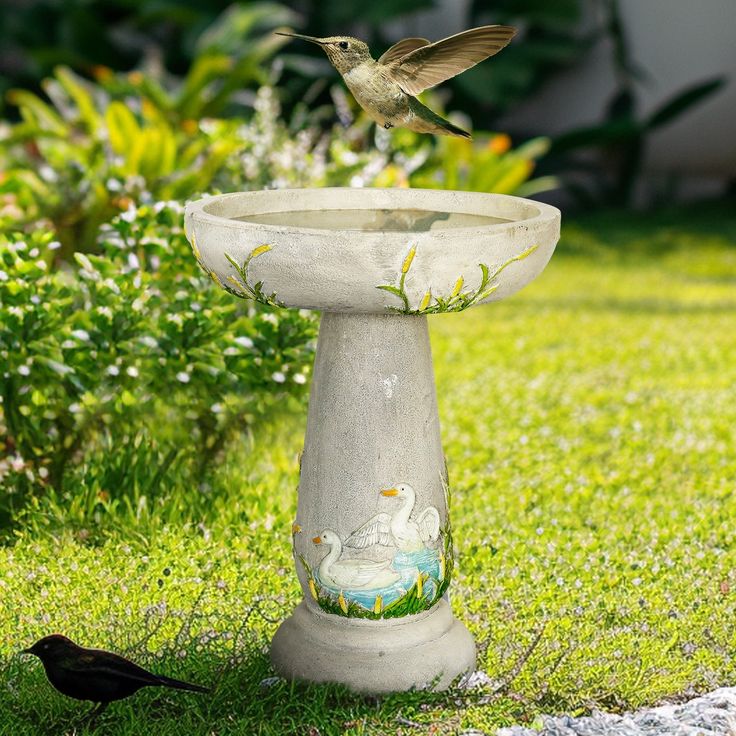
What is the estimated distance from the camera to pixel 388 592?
8.73 feet

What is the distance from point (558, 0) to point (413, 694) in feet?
28.1

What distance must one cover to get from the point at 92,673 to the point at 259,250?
100 centimetres

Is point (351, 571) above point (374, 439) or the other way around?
the other way around

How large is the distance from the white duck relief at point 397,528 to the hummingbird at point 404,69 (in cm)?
85

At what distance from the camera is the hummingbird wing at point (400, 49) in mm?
2494

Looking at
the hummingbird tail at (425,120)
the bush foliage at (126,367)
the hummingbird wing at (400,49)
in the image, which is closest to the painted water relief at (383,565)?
the hummingbird tail at (425,120)

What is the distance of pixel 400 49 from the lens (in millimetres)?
2520

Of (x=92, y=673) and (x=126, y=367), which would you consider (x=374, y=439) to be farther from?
(x=126, y=367)

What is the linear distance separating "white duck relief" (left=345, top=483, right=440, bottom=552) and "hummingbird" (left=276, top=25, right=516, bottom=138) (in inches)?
33.6

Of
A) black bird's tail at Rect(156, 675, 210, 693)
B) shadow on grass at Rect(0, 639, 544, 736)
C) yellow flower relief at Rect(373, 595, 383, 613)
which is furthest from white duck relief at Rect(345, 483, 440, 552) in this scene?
black bird's tail at Rect(156, 675, 210, 693)

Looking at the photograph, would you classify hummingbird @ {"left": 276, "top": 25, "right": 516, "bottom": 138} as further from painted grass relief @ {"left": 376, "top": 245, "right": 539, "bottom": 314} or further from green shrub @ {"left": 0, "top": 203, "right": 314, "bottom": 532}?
green shrub @ {"left": 0, "top": 203, "right": 314, "bottom": 532}

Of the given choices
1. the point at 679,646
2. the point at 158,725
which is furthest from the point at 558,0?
the point at 158,725

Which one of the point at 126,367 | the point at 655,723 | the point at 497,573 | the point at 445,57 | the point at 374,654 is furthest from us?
the point at 126,367

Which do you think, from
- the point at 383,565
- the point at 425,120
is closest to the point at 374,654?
the point at 383,565
